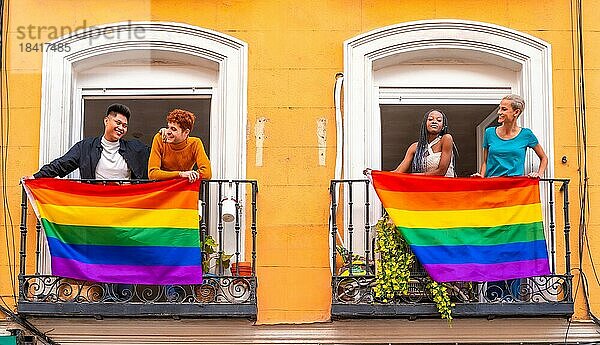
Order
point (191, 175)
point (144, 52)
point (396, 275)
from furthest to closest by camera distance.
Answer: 1. point (144, 52)
2. point (191, 175)
3. point (396, 275)

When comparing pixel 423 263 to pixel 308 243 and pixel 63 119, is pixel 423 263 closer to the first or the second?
pixel 308 243

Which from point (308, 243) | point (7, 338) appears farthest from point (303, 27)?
point (7, 338)

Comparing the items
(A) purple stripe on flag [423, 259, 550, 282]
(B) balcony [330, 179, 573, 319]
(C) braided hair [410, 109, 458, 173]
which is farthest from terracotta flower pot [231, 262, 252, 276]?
(C) braided hair [410, 109, 458, 173]

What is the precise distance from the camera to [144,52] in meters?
12.0

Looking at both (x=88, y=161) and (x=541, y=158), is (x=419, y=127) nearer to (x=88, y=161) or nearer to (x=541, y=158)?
(x=541, y=158)

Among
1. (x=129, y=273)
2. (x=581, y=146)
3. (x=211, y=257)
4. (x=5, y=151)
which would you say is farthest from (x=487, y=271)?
(x=5, y=151)

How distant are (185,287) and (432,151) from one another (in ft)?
8.68

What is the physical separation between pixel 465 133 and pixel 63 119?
4.42m

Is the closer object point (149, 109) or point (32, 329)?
point (32, 329)

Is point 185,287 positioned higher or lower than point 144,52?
lower

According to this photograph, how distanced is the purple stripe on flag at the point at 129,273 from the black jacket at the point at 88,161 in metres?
0.89

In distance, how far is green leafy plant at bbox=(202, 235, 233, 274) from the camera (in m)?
11.1

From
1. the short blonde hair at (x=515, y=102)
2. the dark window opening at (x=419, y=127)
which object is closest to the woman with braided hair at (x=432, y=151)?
the short blonde hair at (x=515, y=102)

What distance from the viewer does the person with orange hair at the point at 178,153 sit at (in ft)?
36.5
